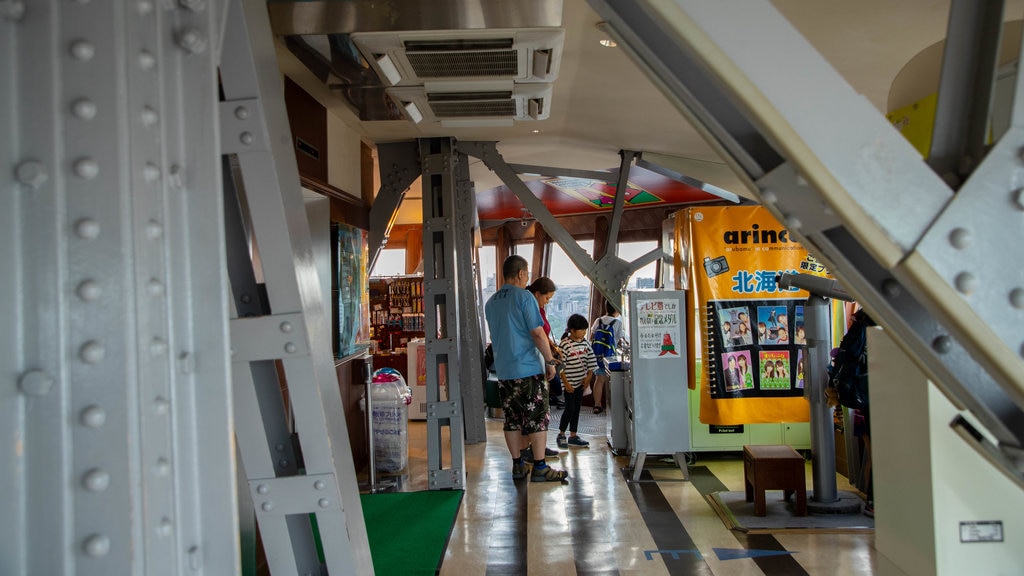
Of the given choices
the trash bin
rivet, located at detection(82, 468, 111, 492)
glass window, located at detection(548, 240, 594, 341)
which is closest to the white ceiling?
rivet, located at detection(82, 468, 111, 492)

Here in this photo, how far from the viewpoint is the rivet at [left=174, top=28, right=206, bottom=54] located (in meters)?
1.07

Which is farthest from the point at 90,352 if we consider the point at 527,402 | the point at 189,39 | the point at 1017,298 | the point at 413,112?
the point at 527,402

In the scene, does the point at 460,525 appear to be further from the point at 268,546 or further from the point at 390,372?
the point at 268,546

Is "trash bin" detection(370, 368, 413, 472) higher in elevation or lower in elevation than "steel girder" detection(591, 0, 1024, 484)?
lower

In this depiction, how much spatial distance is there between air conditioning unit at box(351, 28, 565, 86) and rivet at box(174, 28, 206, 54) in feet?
7.14

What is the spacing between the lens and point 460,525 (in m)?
4.42

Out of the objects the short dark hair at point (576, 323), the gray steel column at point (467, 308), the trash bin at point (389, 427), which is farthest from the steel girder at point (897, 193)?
the short dark hair at point (576, 323)

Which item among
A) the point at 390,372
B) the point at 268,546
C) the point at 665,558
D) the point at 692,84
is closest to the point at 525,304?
the point at 390,372

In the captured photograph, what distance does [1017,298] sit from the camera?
75 centimetres

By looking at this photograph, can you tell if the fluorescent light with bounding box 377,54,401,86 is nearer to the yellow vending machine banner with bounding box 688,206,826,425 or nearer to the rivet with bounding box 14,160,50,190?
the rivet with bounding box 14,160,50,190

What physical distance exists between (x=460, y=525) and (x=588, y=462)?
1.85 meters

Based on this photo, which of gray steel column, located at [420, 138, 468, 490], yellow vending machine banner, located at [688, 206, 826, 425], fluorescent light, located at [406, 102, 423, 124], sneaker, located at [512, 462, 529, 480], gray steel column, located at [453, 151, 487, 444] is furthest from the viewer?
gray steel column, located at [453, 151, 487, 444]

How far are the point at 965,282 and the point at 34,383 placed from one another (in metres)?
1.01

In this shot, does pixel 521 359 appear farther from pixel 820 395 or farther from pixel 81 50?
pixel 81 50
